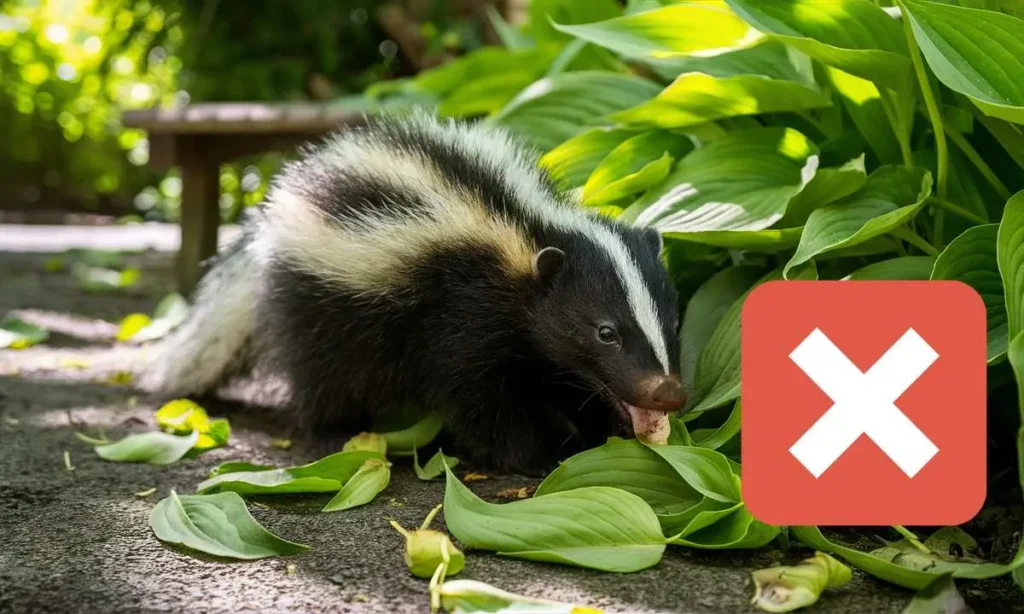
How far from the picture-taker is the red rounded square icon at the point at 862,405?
204 centimetres

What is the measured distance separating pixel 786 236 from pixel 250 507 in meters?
1.62

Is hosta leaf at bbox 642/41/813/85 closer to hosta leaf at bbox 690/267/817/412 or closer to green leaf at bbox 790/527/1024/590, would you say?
hosta leaf at bbox 690/267/817/412

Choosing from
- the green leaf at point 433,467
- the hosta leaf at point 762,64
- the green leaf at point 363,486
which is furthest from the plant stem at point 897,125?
the green leaf at point 363,486

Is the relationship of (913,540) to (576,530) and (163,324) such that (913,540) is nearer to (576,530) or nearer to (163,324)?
(576,530)

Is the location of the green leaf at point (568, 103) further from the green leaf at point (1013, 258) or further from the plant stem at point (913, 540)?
the plant stem at point (913, 540)

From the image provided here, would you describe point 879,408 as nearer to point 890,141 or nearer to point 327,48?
point 890,141

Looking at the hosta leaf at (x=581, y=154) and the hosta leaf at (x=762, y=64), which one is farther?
the hosta leaf at (x=581, y=154)

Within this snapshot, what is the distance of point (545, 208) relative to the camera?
9.79 ft

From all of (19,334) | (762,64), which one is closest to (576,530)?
(762,64)

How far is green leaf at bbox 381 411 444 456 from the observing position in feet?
9.96

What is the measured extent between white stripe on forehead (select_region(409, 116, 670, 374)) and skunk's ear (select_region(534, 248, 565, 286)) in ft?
0.40

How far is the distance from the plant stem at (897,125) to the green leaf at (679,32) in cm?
43

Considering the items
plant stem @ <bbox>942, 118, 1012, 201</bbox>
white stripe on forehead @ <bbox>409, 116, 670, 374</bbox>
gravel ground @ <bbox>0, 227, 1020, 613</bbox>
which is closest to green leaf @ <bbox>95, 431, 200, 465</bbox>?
gravel ground @ <bbox>0, 227, 1020, 613</bbox>

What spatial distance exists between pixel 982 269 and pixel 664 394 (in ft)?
2.91
